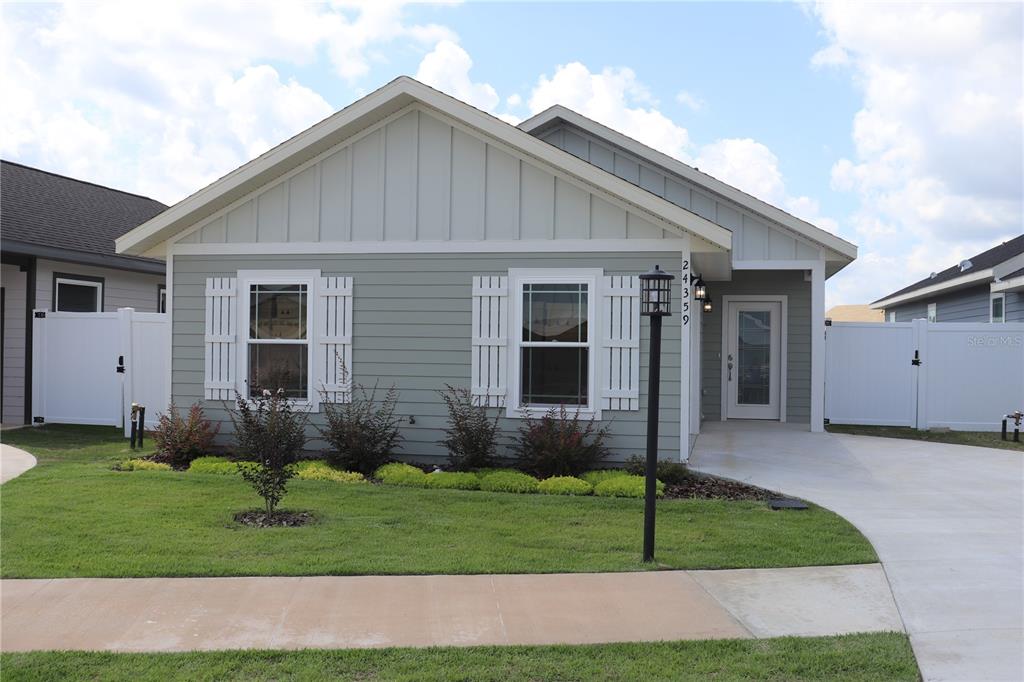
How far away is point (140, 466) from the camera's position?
8.98 m

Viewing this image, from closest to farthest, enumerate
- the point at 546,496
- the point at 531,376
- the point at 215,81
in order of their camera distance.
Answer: the point at 546,496
the point at 531,376
the point at 215,81

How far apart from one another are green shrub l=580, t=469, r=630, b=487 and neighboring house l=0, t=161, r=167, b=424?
32.5 ft

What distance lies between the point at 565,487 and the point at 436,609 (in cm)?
346

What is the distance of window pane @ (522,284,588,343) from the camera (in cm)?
923

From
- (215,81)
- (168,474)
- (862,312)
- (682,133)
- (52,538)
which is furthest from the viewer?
(862,312)

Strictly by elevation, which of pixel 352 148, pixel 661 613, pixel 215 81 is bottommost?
pixel 661 613

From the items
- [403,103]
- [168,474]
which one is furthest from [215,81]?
[168,474]

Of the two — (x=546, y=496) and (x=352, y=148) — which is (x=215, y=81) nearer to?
(x=352, y=148)

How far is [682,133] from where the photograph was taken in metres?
17.0

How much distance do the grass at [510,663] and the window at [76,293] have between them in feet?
38.5

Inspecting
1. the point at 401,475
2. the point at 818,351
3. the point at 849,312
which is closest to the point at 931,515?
the point at 401,475

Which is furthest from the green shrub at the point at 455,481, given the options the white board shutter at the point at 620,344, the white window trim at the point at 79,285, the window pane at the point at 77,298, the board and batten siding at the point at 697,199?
the window pane at the point at 77,298

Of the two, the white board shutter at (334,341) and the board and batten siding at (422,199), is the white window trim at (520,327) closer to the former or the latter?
the board and batten siding at (422,199)

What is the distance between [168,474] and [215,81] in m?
6.56
